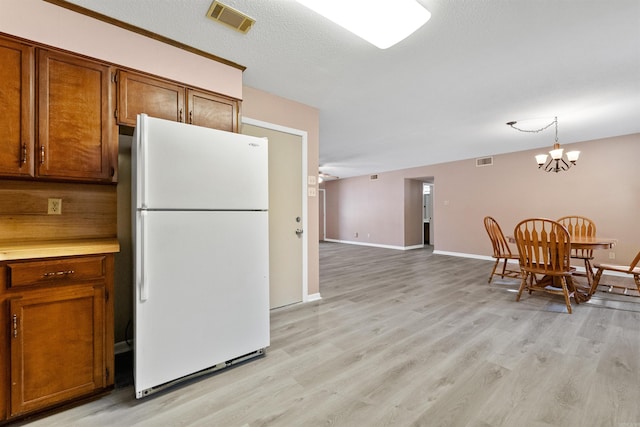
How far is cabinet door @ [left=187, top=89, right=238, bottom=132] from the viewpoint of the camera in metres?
2.20

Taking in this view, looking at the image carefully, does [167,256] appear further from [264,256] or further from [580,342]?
[580,342]

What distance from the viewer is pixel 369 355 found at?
6.81 ft

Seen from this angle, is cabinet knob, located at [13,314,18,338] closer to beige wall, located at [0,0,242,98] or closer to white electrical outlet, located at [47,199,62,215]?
white electrical outlet, located at [47,199,62,215]

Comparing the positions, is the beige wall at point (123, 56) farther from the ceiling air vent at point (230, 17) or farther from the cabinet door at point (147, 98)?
the ceiling air vent at point (230, 17)

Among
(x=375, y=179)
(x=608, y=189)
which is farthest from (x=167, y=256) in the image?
(x=375, y=179)

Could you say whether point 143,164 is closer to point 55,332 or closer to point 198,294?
point 198,294

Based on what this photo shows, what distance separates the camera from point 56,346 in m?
1.48

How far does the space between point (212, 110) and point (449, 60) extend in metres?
2.02

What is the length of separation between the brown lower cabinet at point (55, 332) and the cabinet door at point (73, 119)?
0.62m

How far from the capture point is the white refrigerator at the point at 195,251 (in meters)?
1.56

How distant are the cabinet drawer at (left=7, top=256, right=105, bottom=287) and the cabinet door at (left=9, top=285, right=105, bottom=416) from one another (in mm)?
63

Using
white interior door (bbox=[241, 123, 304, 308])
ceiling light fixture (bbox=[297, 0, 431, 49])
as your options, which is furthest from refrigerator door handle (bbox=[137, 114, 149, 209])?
white interior door (bbox=[241, 123, 304, 308])

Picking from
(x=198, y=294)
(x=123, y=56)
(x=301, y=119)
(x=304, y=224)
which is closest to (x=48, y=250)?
(x=198, y=294)

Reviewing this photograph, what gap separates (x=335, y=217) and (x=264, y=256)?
8.06 metres
